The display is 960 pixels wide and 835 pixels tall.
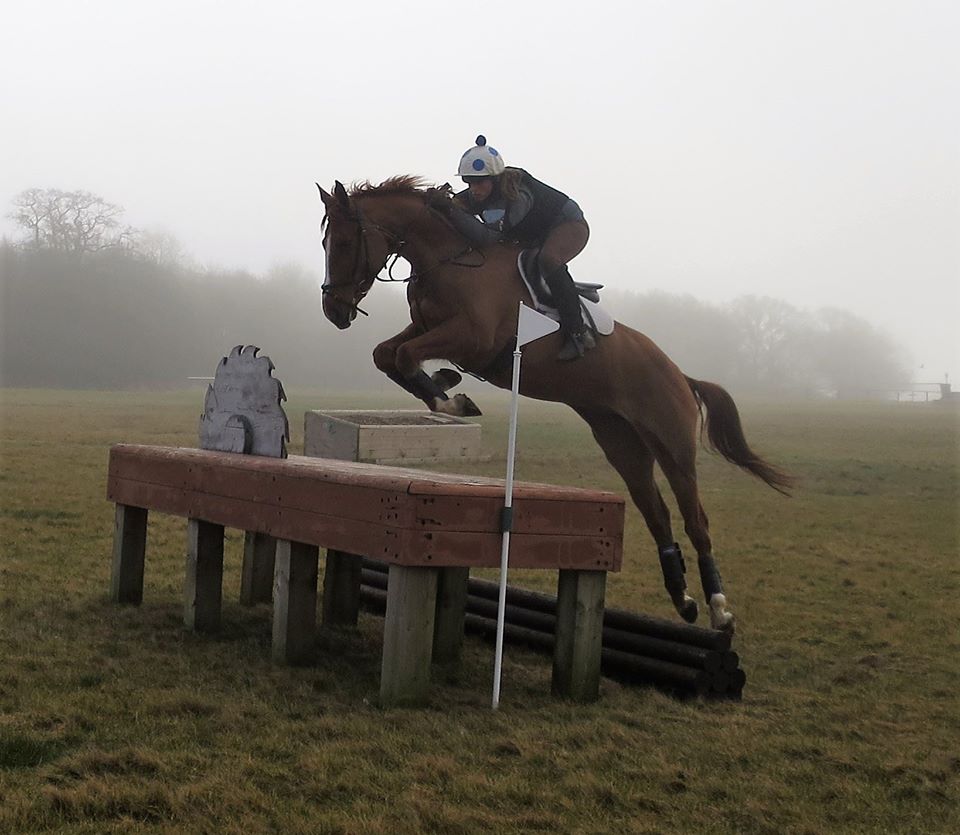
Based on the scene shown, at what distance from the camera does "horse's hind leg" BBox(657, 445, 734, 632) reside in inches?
235

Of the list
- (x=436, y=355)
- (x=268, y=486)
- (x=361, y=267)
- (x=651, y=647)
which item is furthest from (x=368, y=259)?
(x=651, y=647)

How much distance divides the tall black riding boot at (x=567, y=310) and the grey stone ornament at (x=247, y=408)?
1.43 meters

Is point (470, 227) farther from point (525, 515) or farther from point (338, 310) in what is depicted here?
point (525, 515)

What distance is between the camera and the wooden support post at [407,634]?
14.6 ft

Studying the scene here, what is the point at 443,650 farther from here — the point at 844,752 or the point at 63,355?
the point at 63,355

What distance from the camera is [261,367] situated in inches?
226

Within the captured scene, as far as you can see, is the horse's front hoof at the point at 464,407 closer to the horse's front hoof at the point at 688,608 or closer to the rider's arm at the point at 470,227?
the rider's arm at the point at 470,227

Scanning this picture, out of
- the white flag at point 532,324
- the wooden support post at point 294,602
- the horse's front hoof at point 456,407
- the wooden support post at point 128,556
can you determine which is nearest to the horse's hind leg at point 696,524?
the horse's front hoof at point 456,407

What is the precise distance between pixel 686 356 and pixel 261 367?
23705mm

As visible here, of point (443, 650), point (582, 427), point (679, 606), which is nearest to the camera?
point (443, 650)

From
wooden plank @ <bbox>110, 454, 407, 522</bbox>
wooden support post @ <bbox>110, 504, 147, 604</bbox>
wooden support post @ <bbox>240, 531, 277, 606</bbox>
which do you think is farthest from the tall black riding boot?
wooden support post @ <bbox>110, 504, 147, 604</bbox>

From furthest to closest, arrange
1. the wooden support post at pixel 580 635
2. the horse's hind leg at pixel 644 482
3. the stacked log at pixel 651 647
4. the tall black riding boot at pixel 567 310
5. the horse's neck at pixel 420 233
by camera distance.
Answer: the horse's hind leg at pixel 644 482 → the tall black riding boot at pixel 567 310 → the horse's neck at pixel 420 233 → the stacked log at pixel 651 647 → the wooden support post at pixel 580 635

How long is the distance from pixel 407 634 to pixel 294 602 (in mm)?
908

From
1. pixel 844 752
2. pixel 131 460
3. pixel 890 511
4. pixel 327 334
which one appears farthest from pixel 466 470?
pixel 844 752
